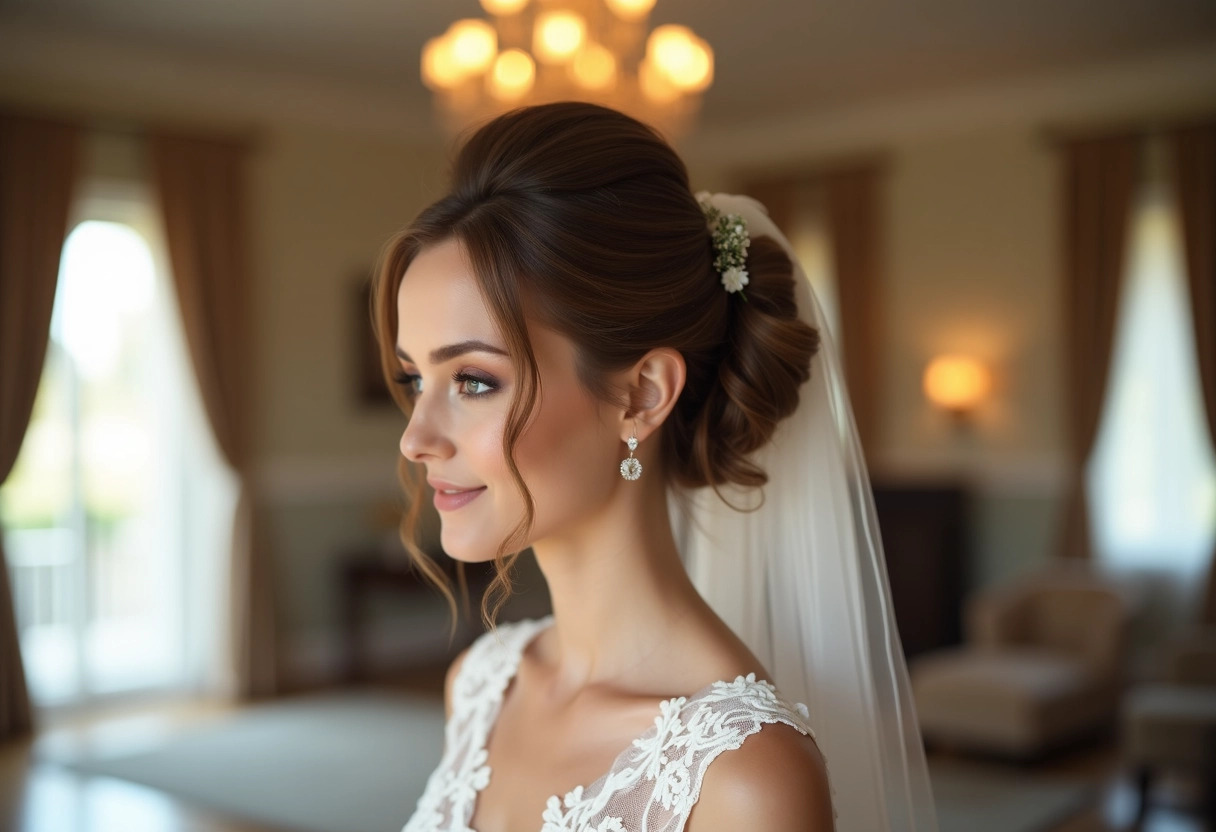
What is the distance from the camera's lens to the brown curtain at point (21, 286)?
16.3ft

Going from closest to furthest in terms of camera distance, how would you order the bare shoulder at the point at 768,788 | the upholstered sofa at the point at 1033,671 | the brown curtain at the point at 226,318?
the bare shoulder at the point at 768,788 → the upholstered sofa at the point at 1033,671 → the brown curtain at the point at 226,318

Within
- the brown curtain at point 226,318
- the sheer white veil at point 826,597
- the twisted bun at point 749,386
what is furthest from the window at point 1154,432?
the twisted bun at point 749,386

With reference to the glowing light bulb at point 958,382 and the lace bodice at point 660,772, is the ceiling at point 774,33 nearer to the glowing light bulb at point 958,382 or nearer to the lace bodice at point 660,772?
the glowing light bulb at point 958,382

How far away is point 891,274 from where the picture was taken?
6852 mm

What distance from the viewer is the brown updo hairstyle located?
117cm

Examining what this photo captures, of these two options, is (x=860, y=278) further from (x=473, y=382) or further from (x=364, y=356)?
(x=473, y=382)

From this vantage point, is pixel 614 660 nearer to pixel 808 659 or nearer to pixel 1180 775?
pixel 808 659

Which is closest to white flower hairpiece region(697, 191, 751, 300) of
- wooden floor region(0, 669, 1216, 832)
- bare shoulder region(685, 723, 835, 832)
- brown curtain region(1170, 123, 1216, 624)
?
bare shoulder region(685, 723, 835, 832)

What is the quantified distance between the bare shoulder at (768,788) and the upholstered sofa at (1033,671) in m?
3.84

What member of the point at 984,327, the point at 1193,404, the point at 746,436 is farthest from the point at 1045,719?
Answer: the point at 746,436

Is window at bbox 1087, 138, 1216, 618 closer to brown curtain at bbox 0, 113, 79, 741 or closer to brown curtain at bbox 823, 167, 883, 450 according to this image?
brown curtain at bbox 823, 167, 883, 450

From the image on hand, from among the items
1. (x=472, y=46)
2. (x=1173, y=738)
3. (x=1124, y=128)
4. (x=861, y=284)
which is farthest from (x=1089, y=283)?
(x=472, y=46)

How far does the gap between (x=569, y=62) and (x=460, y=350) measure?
2661 millimetres

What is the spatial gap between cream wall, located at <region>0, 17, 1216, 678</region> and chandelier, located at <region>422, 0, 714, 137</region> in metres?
2.25
